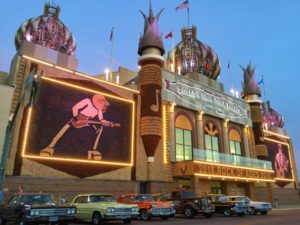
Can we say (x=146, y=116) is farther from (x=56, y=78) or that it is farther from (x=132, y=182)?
(x=56, y=78)

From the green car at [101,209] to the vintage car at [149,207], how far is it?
8.17 ft

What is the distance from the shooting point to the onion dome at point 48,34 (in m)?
28.6

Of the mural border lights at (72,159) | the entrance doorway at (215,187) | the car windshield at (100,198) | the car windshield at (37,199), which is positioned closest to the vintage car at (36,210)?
the car windshield at (37,199)

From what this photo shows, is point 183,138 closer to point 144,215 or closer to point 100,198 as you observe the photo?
point 144,215

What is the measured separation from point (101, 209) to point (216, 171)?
18547mm

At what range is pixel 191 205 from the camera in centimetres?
1969

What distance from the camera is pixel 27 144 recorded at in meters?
21.3

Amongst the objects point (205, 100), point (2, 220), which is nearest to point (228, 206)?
point (2, 220)

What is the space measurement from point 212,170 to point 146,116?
901cm

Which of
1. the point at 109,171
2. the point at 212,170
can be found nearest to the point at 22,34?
the point at 109,171

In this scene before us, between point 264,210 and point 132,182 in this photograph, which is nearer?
point 264,210

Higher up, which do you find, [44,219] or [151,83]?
[151,83]

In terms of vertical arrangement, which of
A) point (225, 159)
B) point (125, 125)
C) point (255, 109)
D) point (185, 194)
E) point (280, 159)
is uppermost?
point (255, 109)

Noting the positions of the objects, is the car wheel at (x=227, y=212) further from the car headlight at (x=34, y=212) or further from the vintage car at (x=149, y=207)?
the car headlight at (x=34, y=212)
